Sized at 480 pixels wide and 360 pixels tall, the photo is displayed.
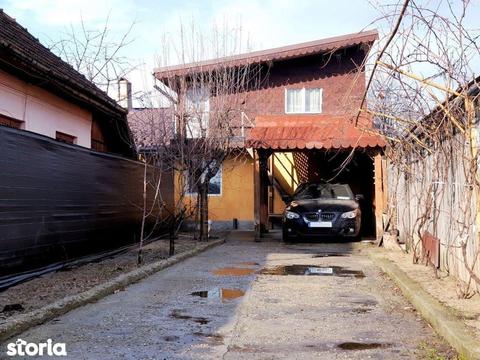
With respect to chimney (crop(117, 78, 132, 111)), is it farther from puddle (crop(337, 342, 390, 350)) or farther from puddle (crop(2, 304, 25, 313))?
puddle (crop(337, 342, 390, 350))

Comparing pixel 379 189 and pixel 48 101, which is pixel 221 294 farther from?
pixel 379 189

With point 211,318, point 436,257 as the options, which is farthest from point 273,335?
point 436,257

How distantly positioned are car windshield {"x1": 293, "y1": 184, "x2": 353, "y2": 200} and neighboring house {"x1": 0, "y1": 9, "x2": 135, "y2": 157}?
16.3 feet

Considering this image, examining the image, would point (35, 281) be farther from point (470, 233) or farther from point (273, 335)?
point (470, 233)

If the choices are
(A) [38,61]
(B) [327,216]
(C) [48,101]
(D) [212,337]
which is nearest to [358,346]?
(D) [212,337]

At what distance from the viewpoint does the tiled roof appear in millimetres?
14475

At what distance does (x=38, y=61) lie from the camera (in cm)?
957

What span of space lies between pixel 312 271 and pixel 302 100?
39.5ft

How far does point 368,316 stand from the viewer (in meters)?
6.04

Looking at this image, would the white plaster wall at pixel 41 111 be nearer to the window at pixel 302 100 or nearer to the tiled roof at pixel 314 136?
the tiled roof at pixel 314 136

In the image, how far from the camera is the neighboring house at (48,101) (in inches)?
367

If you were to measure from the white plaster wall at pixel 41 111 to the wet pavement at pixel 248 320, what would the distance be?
391 cm

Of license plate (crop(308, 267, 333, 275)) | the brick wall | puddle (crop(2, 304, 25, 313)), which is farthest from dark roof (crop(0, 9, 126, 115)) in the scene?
the brick wall

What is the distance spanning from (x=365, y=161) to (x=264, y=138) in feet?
20.2
